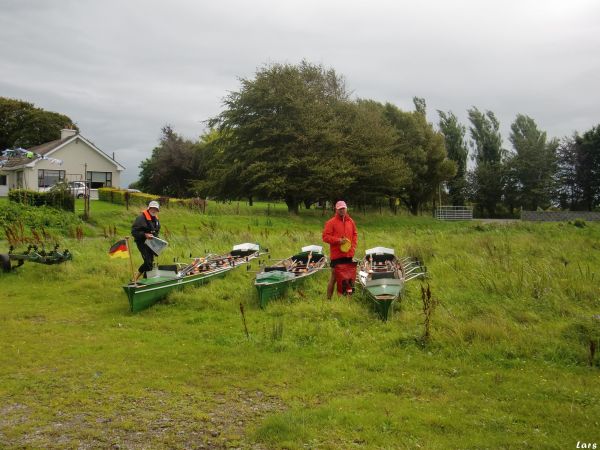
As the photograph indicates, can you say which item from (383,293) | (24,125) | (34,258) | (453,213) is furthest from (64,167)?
(383,293)

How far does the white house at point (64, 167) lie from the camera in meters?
39.2

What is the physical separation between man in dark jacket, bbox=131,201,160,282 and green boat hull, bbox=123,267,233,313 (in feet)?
3.40

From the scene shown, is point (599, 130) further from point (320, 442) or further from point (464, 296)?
point (320, 442)

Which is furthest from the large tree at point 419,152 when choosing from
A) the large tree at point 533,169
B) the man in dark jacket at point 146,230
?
the man in dark jacket at point 146,230

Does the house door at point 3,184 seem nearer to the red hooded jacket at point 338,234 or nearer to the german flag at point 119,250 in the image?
the german flag at point 119,250

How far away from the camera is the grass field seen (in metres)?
4.76

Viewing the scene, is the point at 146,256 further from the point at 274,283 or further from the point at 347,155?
the point at 347,155

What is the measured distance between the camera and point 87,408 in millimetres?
5387

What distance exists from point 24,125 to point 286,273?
49.5 meters

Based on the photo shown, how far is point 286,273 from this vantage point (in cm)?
1074

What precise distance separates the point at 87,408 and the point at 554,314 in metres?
7.08

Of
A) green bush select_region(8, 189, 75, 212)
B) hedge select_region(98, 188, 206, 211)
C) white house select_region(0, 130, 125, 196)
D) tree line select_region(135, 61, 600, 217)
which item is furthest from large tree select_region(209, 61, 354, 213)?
white house select_region(0, 130, 125, 196)

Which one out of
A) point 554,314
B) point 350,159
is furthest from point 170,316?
point 350,159

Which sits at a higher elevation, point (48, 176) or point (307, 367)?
point (48, 176)
